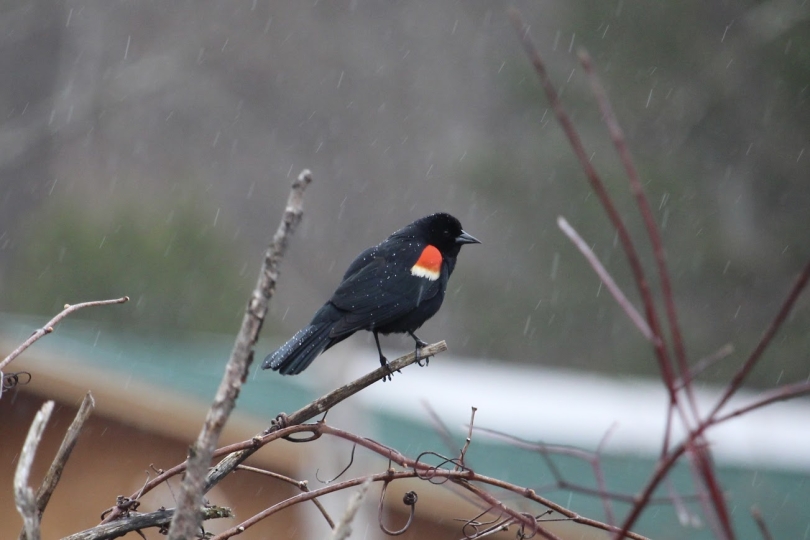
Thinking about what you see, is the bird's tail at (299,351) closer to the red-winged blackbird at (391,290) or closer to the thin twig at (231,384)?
the red-winged blackbird at (391,290)

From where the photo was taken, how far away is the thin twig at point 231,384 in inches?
33.2

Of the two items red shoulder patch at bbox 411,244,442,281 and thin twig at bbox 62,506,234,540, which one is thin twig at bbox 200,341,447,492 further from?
red shoulder patch at bbox 411,244,442,281

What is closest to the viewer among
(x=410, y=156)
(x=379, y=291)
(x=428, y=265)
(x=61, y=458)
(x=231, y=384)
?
(x=231, y=384)

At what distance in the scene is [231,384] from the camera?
87 centimetres

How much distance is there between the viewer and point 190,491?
2.84 feet

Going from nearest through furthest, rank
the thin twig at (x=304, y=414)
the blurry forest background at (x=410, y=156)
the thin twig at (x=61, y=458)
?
the thin twig at (x=61, y=458) < the thin twig at (x=304, y=414) < the blurry forest background at (x=410, y=156)

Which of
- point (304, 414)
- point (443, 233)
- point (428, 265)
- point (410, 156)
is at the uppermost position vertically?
point (410, 156)

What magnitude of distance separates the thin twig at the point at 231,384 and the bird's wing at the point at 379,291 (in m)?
2.24

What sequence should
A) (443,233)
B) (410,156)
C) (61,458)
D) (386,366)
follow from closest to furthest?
(61,458), (386,366), (443,233), (410,156)

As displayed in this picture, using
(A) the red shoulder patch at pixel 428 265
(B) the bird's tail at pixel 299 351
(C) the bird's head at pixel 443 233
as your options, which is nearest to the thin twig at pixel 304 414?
(B) the bird's tail at pixel 299 351

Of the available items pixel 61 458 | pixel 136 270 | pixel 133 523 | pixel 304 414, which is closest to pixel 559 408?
pixel 136 270

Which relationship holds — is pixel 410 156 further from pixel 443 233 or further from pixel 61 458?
pixel 61 458

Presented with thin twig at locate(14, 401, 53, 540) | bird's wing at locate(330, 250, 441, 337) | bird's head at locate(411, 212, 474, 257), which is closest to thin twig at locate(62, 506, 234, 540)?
thin twig at locate(14, 401, 53, 540)

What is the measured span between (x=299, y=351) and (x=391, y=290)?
0.85 m
